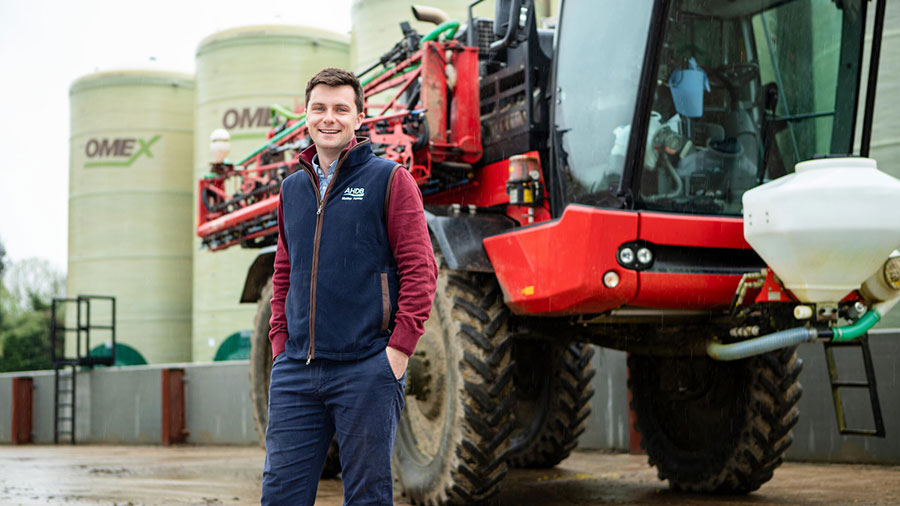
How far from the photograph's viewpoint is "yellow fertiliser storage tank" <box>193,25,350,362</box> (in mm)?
19422

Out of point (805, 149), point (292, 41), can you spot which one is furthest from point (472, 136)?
point (292, 41)

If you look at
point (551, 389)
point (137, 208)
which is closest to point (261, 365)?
point (551, 389)

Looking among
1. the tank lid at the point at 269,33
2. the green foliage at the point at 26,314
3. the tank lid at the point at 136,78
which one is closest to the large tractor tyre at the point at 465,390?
the tank lid at the point at 269,33

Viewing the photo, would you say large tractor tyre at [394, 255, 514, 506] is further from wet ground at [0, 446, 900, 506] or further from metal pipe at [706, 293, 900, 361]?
metal pipe at [706, 293, 900, 361]

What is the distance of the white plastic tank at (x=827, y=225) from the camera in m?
4.76

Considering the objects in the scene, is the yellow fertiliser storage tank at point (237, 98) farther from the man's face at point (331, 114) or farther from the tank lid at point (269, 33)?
the man's face at point (331, 114)

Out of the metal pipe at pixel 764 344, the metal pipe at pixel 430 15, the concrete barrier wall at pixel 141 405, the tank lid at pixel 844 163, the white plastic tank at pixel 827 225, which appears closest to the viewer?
the white plastic tank at pixel 827 225

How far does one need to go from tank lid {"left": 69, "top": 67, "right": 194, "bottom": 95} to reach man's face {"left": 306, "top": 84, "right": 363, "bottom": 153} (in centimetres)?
2051

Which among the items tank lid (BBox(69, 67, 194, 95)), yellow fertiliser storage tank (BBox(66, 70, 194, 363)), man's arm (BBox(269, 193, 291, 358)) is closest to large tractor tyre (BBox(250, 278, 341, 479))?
man's arm (BBox(269, 193, 291, 358))

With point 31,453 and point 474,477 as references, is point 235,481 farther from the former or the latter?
point 31,453

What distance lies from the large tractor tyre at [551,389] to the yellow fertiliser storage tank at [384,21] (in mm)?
9590

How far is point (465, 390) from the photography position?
5.57 meters

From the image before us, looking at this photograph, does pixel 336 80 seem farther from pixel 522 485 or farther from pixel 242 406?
pixel 242 406

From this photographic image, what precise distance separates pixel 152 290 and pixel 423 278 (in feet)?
64.1
